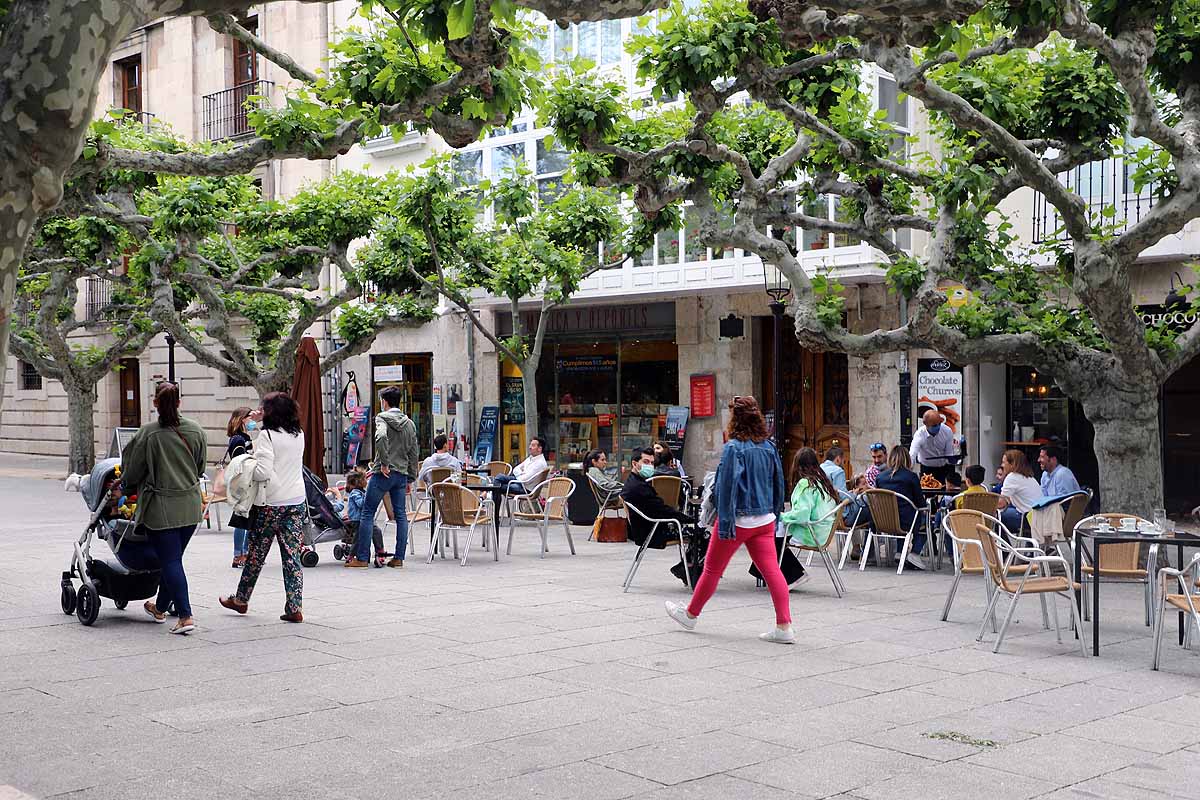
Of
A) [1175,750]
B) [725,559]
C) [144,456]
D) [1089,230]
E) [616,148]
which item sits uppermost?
[616,148]

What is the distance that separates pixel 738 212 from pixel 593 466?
418cm

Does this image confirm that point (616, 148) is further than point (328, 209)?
No

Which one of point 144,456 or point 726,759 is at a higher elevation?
→ point 144,456

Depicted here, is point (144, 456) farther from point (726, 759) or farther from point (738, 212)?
point (738, 212)

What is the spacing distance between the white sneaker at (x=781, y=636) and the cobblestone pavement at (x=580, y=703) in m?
0.12

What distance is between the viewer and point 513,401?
2634cm

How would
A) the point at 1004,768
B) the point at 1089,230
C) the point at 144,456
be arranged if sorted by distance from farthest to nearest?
the point at 1089,230 < the point at 144,456 < the point at 1004,768

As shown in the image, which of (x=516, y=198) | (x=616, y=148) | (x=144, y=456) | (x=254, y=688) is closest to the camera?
(x=254, y=688)

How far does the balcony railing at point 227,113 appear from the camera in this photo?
30.6 m

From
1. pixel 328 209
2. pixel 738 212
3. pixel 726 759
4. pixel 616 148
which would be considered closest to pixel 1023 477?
pixel 738 212

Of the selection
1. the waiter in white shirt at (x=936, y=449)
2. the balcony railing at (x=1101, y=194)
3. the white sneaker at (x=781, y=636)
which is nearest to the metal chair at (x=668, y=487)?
the waiter in white shirt at (x=936, y=449)

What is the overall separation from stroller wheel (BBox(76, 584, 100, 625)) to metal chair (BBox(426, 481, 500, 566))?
4.50 metres

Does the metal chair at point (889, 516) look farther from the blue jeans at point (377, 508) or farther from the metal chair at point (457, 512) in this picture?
the blue jeans at point (377, 508)

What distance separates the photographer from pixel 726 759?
5.59 meters
